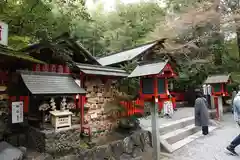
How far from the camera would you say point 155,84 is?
6309 mm

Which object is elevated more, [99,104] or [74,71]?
[74,71]

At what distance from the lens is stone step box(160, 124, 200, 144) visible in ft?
28.1

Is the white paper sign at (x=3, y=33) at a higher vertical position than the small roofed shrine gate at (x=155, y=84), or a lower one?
higher

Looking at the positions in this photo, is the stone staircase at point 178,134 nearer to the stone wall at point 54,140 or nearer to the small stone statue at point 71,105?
the stone wall at point 54,140

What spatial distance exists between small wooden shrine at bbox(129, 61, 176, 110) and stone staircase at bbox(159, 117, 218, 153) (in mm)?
2346

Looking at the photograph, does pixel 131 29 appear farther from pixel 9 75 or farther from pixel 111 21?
pixel 9 75

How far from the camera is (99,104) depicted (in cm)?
821

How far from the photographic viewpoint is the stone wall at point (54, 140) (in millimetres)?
5363

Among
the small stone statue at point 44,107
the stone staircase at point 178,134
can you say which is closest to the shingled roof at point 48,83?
the small stone statue at point 44,107

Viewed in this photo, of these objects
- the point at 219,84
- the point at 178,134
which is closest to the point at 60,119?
the point at 178,134

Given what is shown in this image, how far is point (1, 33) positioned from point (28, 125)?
3.14 metres

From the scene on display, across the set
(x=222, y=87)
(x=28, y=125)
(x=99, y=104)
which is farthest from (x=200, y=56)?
(x=28, y=125)

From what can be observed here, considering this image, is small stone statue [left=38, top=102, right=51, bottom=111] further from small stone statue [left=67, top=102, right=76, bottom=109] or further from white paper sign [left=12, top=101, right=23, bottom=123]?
small stone statue [left=67, top=102, right=76, bottom=109]

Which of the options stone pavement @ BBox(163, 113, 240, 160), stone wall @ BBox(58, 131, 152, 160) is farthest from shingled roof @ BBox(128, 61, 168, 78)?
stone pavement @ BBox(163, 113, 240, 160)
